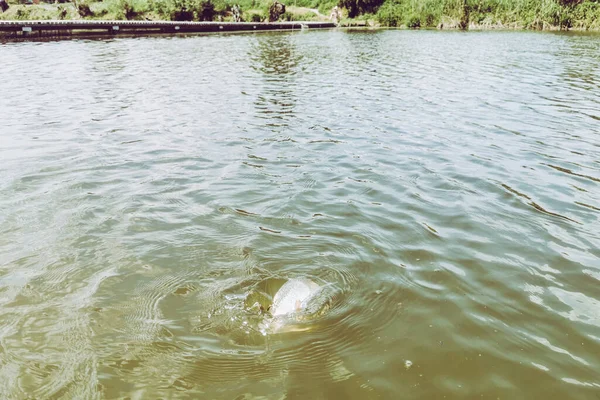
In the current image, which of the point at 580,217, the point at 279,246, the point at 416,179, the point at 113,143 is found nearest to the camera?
the point at 279,246

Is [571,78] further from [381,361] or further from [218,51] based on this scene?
[218,51]

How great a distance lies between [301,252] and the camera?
4547 millimetres

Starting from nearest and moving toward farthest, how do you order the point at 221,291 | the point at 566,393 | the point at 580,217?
the point at 566,393, the point at 221,291, the point at 580,217

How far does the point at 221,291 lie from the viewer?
12.6 feet

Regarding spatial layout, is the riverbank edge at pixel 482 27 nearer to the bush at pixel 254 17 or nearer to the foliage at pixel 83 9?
the bush at pixel 254 17

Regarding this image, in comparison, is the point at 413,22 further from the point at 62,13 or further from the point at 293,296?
the point at 293,296

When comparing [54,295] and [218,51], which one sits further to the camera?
[218,51]

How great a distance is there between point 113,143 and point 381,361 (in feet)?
24.9

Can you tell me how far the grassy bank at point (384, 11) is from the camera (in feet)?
143

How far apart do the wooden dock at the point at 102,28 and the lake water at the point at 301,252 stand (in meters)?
39.3

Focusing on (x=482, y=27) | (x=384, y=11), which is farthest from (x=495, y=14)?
(x=384, y=11)

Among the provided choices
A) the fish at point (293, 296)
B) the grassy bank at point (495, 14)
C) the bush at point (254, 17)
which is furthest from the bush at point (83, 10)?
the fish at point (293, 296)

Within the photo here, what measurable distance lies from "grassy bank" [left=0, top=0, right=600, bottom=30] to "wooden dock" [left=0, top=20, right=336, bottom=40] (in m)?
15.3

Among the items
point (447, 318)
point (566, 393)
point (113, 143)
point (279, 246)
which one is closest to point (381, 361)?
point (447, 318)
